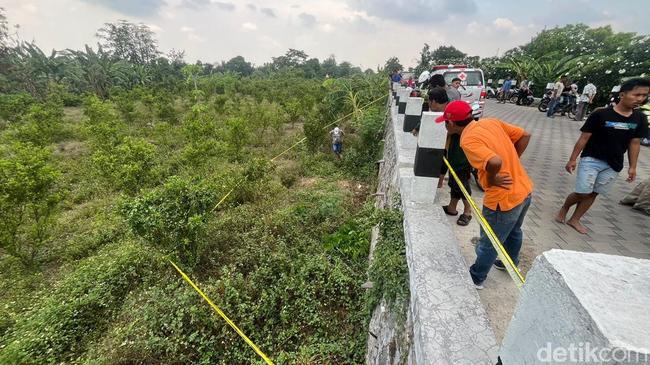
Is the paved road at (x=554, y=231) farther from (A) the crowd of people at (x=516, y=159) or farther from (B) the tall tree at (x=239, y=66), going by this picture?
(B) the tall tree at (x=239, y=66)

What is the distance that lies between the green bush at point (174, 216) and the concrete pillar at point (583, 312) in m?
3.96

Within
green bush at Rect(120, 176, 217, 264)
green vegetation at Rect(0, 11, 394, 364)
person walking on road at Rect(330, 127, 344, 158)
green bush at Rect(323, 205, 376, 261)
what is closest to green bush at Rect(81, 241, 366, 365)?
green vegetation at Rect(0, 11, 394, 364)

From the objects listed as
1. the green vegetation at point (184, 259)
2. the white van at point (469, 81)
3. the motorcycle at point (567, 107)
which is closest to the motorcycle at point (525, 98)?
the motorcycle at point (567, 107)

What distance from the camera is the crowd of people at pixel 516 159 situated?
2.05 meters

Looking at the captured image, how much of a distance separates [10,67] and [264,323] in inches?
1082

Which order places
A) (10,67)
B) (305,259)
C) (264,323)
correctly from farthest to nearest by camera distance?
(10,67) → (305,259) → (264,323)

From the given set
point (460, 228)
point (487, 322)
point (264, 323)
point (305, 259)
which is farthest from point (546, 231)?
point (264, 323)

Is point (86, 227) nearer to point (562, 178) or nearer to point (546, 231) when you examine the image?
point (546, 231)

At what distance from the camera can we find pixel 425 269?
6.26 ft

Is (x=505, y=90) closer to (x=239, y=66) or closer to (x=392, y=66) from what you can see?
(x=392, y=66)

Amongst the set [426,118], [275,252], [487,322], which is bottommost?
[275,252]

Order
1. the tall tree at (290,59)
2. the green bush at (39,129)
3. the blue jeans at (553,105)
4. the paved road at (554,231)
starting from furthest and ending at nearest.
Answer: the tall tree at (290,59)
the blue jeans at (553,105)
the green bush at (39,129)
the paved road at (554,231)

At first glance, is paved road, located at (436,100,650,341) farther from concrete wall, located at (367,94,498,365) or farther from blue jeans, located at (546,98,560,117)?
blue jeans, located at (546,98,560,117)

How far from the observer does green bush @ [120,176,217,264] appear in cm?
392
